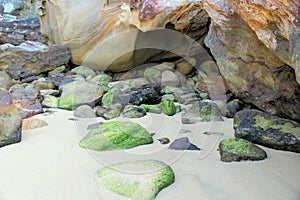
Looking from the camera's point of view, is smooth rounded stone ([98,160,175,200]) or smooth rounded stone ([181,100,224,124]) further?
smooth rounded stone ([181,100,224,124])

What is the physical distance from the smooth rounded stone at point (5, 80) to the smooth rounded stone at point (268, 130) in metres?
3.00

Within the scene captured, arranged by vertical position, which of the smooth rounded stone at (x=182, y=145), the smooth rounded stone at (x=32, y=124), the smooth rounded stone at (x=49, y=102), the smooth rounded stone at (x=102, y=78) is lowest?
the smooth rounded stone at (x=102, y=78)

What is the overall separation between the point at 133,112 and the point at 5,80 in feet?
7.74

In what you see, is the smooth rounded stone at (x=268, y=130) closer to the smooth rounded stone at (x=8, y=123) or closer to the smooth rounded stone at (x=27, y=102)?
the smooth rounded stone at (x=8, y=123)

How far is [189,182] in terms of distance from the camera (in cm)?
138

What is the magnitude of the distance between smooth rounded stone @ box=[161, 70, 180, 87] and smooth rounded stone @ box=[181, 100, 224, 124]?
3.84ft

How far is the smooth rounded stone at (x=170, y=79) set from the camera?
3.59 metres

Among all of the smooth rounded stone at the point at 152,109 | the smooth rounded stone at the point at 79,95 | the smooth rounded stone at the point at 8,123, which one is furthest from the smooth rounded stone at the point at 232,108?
the smooth rounded stone at the point at 8,123

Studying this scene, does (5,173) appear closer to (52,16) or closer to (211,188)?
(211,188)

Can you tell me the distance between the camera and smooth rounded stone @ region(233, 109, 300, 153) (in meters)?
1.68

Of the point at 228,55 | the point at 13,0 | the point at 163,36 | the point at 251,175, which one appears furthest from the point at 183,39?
the point at 13,0

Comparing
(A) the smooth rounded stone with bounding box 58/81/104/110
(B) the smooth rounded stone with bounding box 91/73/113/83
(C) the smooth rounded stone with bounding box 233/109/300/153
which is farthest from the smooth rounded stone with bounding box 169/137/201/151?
(B) the smooth rounded stone with bounding box 91/73/113/83

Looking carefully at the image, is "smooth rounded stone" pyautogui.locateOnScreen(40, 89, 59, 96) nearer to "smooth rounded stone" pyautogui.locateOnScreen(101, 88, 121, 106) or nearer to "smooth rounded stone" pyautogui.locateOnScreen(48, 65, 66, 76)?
"smooth rounded stone" pyautogui.locateOnScreen(101, 88, 121, 106)

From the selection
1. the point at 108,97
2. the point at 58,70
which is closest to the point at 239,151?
the point at 108,97
